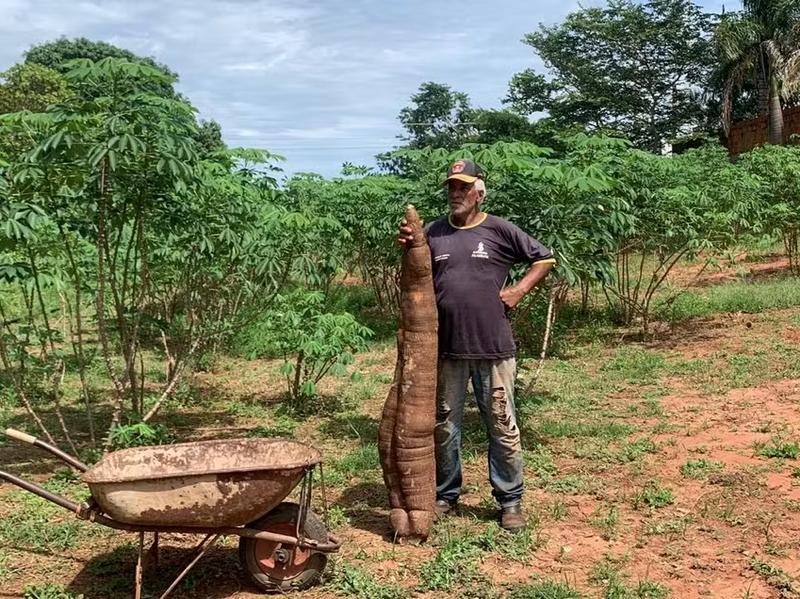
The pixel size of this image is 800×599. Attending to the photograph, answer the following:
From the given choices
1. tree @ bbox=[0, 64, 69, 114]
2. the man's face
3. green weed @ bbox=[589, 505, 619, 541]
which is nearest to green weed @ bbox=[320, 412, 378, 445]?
green weed @ bbox=[589, 505, 619, 541]

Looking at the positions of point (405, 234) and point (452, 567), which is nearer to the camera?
point (452, 567)

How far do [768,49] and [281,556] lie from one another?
805 inches

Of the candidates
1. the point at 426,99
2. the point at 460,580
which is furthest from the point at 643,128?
the point at 460,580

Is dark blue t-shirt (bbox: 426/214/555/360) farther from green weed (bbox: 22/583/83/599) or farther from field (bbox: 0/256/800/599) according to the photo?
green weed (bbox: 22/583/83/599)

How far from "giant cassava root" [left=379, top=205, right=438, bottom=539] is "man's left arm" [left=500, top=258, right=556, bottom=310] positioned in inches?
13.4

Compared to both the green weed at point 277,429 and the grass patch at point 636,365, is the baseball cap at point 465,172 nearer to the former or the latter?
the green weed at point 277,429

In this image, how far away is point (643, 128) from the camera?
26328 millimetres

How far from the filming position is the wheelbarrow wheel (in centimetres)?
315

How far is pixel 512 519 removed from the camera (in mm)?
3705

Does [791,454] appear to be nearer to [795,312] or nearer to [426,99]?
[795,312]

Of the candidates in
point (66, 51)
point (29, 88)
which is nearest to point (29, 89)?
point (29, 88)

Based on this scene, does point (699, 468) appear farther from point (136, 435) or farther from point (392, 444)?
point (136, 435)

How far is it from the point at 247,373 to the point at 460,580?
17.1 ft

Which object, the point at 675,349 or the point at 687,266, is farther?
the point at 687,266
